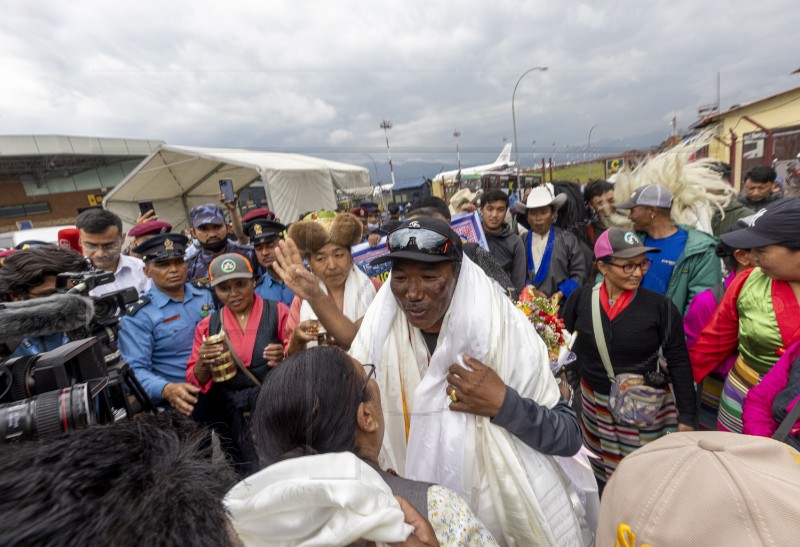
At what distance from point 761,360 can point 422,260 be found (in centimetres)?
199

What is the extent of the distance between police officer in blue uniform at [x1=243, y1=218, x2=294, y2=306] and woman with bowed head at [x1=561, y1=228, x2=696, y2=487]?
2.56 meters

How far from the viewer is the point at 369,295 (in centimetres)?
258

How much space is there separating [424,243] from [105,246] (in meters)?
3.63

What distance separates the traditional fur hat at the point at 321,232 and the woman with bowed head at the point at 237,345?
19.0 inches

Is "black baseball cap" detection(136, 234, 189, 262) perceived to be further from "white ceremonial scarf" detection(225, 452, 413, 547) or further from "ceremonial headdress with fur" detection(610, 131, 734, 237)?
"ceremonial headdress with fur" detection(610, 131, 734, 237)

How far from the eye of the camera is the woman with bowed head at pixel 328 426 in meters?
1.02

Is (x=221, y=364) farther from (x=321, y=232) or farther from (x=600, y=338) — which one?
(x=600, y=338)

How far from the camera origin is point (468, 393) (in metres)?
1.37

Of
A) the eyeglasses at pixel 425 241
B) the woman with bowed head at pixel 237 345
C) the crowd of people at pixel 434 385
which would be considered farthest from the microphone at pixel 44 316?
the eyeglasses at pixel 425 241

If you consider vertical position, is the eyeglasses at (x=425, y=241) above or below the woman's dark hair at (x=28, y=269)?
below

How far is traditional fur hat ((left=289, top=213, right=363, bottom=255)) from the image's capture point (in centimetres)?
248

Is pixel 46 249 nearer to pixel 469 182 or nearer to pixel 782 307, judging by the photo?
pixel 782 307

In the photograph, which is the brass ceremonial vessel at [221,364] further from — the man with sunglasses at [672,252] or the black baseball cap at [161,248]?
the man with sunglasses at [672,252]

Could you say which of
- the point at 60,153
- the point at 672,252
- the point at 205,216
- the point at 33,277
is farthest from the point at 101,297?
the point at 60,153
